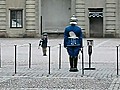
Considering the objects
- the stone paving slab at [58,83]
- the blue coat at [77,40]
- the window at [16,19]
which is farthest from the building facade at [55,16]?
the stone paving slab at [58,83]

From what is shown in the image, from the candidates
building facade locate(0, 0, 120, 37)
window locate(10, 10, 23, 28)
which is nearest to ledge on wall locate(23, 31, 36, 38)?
building facade locate(0, 0, 120, 37)

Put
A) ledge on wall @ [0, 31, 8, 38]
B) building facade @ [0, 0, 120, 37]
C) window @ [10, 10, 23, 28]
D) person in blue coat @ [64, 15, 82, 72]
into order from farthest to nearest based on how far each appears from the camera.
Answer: window @ [10, 10, 23, 28], ledge on wall @ [0, 31, 8, 38], building facade @ [0, 0, 120, 37], person in blue coat @ [64, 15, 82, 72]

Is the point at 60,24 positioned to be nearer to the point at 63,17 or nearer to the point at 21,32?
the point at 63,17

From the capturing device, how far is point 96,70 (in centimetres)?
1795

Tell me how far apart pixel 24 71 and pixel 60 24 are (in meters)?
36.4

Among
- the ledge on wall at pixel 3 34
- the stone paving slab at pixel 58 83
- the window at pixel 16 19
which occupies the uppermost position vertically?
the window at pixel 16 19

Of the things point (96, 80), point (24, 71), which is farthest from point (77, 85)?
point (24, 71)

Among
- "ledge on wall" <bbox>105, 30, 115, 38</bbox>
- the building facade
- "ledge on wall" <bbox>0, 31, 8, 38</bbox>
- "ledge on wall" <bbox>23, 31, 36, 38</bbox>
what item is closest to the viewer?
"ledge on wall" <bbox>105, 30, 115, 38</bbox>

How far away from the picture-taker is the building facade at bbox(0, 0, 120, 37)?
52.4m

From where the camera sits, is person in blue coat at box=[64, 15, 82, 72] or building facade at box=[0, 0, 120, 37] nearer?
person in blue coat at box=[64, 15, 82, 72]

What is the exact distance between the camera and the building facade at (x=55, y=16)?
52.4 m

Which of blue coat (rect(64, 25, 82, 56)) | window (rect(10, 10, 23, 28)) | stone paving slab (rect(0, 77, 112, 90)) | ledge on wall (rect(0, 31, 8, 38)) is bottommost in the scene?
stone paving slab (rect(0, 77, 112, 90))

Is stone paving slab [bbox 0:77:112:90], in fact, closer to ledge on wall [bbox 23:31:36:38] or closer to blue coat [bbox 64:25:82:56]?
blue coat [bbox 64:25:82:56]

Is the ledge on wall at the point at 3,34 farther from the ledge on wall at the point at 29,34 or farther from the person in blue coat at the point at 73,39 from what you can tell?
the person in blue coat at the point at 73,39
